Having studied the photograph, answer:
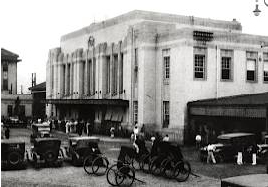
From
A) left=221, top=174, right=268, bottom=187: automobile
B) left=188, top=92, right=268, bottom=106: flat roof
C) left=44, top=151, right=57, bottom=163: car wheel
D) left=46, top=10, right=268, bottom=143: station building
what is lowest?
left=44, top=151, right=57, bottom=163: car wheel

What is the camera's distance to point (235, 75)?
3616 centimetres

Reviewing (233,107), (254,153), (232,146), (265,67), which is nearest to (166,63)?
(265,67)

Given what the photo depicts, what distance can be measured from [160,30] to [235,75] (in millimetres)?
8065

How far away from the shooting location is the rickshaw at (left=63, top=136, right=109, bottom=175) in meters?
19.0

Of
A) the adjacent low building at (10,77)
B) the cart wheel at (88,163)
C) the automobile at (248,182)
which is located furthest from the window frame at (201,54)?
the adjacent low building at (10,77)

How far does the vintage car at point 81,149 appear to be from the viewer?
20844 mm

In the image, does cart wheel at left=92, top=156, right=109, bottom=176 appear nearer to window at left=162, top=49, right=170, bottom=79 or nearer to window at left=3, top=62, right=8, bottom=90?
window at left=162, top=49, right=170, bottom=79

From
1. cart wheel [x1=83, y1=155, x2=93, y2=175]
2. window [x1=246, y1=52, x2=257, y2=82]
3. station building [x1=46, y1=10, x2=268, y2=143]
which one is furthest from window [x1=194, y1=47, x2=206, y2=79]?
cart wheel [x1=83, y1=155, x2=93, y2=175]

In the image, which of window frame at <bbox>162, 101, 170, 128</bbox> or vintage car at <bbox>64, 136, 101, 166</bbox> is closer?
vintage car at <bbox>64, 136, 101, 166</bbox>

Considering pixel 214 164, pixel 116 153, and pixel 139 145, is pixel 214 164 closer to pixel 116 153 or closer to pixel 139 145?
pixel 139 145

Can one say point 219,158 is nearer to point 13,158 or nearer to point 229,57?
point 13,158

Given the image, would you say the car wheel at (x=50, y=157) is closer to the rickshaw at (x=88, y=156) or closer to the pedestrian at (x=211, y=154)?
the rickshaw at (x=88, y=156)

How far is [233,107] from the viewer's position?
2822cm

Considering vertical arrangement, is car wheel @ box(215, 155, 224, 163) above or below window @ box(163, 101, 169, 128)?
below
